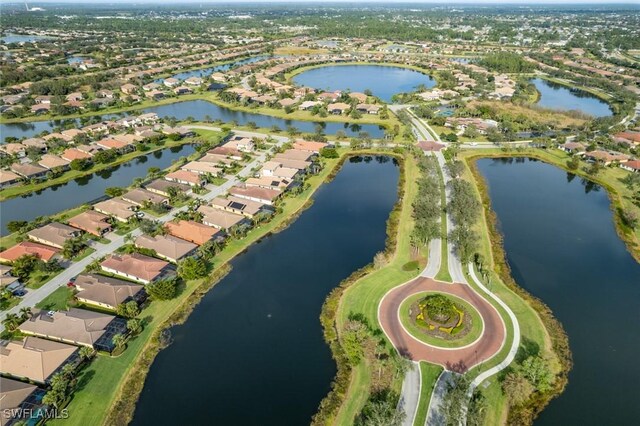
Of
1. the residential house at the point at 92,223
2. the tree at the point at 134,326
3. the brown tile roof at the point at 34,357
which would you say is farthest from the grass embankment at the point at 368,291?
the residential house at the point at 92,223

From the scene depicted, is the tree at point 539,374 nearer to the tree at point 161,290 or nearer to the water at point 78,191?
the tree at point 161,290

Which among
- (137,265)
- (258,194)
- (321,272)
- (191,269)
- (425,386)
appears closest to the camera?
(425,386)

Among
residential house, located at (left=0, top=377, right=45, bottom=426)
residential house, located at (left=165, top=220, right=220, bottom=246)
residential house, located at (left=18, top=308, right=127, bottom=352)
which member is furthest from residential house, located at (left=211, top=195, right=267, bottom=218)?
residential house, located at (left=0, top=377, right=45, bottom=426)

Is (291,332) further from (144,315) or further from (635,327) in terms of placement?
(635,327)

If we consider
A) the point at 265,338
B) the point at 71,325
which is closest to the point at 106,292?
the point at 71,325

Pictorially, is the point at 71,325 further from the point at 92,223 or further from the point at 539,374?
the point at 539,374

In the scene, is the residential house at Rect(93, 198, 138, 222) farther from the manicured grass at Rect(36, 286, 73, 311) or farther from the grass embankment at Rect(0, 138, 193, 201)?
the grass embankment at Rect(0, 138, 193, 201)

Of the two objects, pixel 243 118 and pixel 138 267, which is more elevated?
pixel 243 118
